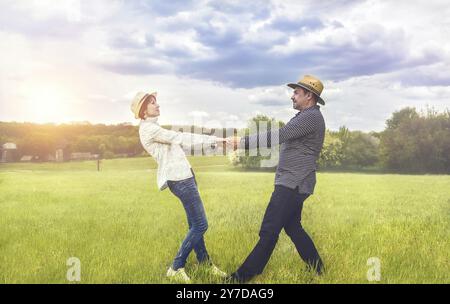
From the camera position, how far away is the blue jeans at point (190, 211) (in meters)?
5.17

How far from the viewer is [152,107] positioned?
5.09 m

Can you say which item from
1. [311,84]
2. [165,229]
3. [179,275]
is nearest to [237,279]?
[179,275]

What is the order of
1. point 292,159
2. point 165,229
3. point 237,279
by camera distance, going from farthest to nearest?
1. point 165,229
2. point 237,279
3. point 292,159

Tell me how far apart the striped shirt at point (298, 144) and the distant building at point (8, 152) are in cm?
830

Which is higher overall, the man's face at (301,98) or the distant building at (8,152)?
the man's face at (301,98)

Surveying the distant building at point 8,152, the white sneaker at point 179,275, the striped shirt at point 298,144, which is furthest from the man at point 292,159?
the distant building at point 8,152

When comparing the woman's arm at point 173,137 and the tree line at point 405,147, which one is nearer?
the woman's arm at point 173,137

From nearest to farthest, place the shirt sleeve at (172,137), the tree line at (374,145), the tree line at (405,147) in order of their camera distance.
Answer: the shirt sleeve at (172,137)
the tree line at (374,145)
the tree line at (405,147)

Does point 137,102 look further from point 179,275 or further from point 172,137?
point 179,275

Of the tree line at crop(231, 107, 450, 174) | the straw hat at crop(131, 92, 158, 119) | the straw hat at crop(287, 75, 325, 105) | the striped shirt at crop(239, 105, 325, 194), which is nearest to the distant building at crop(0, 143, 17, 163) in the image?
the straw hat at crop(131, 92, 158, 119)

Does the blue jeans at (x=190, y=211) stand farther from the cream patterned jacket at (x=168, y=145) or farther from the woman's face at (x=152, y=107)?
the woman's face at (x=152, y=107)

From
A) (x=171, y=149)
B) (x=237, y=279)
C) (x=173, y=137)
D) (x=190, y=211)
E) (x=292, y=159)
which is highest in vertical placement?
(x=173, y=137)

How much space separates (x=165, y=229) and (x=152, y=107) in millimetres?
3330

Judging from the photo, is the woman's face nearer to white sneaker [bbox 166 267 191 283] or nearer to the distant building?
white sneaker [bbox 166 267 191 283]
